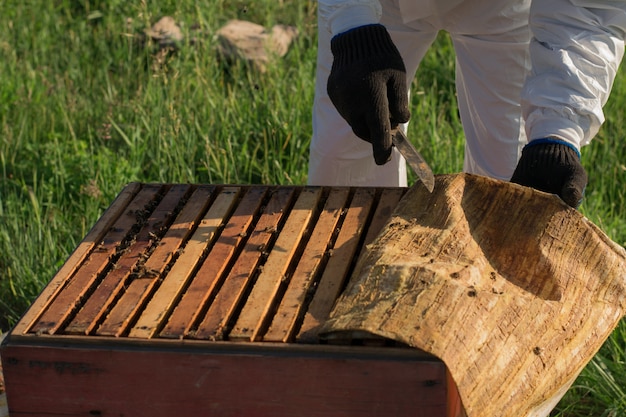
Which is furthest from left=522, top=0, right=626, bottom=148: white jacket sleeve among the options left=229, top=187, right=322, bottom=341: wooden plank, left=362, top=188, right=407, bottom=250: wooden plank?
left=229, top=187, right=322, bottom=341: wooden plank

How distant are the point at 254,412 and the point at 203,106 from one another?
2608 mm

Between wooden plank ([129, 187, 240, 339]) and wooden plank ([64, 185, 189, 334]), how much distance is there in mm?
103

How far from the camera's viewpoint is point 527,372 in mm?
1824

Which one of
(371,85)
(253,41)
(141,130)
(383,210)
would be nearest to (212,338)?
(383,210)

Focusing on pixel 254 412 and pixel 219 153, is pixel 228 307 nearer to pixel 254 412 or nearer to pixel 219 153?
pixel 254 412

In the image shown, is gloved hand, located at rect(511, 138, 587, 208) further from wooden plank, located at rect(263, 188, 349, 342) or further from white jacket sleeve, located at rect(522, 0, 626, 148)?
wooden plank, located at rect(263, 188, 349, 342)

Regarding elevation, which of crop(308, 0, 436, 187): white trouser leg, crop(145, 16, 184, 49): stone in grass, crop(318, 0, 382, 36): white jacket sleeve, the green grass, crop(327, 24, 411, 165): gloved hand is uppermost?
crop(318, 0, 382, 36): white jacket sleeve

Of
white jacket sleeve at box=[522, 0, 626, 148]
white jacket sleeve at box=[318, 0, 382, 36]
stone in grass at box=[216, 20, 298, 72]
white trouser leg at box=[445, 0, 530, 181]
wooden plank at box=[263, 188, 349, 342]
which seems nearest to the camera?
wooden plank at box=[263, 188, 349, 342]

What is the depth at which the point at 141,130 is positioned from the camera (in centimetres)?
408

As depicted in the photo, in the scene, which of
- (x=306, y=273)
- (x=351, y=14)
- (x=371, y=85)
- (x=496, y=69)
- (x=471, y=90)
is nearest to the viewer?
(x=306, y=273)

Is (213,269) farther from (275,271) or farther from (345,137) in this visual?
(345,137)

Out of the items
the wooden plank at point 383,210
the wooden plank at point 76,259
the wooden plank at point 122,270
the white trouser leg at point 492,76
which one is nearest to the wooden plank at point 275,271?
the wooden plank at point 383,210

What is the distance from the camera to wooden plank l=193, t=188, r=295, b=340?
1865 mm

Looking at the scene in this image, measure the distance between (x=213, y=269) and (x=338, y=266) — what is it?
303 millimetres
